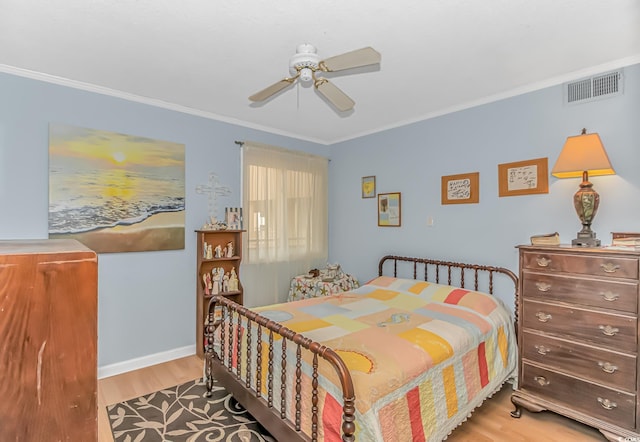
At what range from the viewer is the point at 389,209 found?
4.11 m

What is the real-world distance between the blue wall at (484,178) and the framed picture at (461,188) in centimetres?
6

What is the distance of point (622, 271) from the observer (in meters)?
2.08

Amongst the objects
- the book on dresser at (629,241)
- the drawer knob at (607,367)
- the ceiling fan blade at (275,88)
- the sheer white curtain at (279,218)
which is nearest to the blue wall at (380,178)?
the book on dresser at (629,241)

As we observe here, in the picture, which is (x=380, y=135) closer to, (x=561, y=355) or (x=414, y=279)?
(x=414, y=279)

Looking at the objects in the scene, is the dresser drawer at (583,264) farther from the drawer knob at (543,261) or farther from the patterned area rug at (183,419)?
the patterned area rug at (183,419)

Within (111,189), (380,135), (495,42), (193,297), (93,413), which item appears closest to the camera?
(93,413)

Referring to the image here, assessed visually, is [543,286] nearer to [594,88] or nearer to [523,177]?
[523,177]

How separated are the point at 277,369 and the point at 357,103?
100 inches

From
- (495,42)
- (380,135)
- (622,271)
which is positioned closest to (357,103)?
(380,135)

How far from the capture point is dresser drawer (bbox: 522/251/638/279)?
81.3 inches

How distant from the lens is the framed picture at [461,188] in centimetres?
333

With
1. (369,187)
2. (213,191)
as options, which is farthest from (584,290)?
(213,191)

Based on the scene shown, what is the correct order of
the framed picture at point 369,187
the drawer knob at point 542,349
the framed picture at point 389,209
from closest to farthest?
the drawer knob at point 542,349
the framed picture at point 389,209
the framed picture at point 369,187

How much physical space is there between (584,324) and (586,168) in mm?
1073
